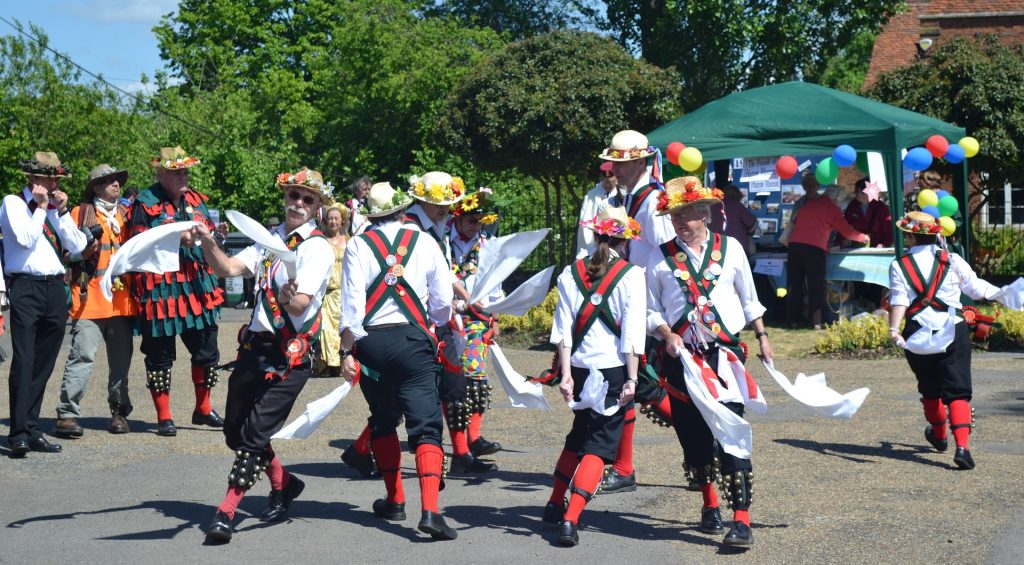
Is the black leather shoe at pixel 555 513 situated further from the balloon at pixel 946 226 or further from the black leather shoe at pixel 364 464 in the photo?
the balloon at pixel 946 226

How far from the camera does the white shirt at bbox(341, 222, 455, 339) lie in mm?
6051

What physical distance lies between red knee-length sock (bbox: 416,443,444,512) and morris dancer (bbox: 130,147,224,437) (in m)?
3.35

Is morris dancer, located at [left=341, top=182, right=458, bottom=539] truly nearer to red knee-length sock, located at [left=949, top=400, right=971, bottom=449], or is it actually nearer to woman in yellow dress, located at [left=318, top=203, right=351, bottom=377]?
red knee-length sock, located at [left=949, top=400, right=971, bottom=449]

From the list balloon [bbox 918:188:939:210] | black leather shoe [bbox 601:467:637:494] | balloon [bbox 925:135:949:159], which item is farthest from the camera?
balloon [bbox 925:135:949:159]

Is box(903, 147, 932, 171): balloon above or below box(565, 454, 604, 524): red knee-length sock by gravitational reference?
above

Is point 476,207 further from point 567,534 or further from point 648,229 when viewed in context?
point 567,534

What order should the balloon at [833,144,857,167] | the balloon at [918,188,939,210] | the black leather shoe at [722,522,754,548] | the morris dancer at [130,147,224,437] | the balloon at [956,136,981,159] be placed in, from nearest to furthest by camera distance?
Result: the black leather shoe at [722,522,754,548] < the morris dancer at [130,147,224,437] < the balloon at [918,188,939,210] < the balloon at [833,144,857,167] < the balloon at [956,136,981,159]

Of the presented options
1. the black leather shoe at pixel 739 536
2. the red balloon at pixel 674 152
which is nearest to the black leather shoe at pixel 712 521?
the black leather shoe at pixel 739 536

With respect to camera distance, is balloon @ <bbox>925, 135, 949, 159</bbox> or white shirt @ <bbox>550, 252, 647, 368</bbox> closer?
white shirt @ <bbox>550, 252, 647, 368</bbox>

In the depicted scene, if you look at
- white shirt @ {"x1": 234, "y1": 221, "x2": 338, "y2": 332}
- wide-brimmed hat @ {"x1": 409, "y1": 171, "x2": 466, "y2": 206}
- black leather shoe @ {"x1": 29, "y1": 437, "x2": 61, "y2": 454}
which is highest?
wide-brimmed hat @ {"x1": 409, "y1": 171, "x2": 466, "y2": 206}

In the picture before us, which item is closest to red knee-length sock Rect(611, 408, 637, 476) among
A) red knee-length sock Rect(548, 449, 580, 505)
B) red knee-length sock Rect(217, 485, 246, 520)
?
red knee-length sock Rect(548, 449, 580, 505)

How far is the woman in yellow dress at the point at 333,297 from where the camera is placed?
1170cm

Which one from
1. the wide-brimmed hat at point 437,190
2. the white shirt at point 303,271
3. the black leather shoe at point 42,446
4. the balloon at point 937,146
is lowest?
the black leather shoe at point 42,446

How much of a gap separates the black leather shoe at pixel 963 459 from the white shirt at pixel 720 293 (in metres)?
2.35
